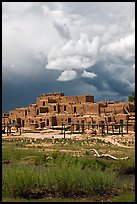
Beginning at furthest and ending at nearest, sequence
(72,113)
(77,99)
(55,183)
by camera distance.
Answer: (77,99) → (72,113) → (55,183)

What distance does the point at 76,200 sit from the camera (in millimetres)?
11203

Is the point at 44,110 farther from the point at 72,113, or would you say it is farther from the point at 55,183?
the point at 55,183

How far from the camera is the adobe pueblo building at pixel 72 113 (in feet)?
161

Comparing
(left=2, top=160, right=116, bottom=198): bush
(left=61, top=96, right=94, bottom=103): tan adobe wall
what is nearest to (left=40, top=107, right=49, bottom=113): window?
(left=61, top=96, right=94, bottom=103): tan adobe wall

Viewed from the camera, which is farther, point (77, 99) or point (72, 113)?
point (77, 99)

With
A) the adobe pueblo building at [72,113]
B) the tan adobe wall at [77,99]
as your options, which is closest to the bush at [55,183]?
the adobe pueblo building at [72,113]

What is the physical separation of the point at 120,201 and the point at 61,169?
88.8 inches

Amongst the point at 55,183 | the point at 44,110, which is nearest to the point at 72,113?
the point at 44,110

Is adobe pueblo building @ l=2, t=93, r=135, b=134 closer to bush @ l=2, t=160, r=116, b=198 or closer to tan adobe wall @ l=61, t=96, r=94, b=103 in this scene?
tan adobe wall @ l=61, t=96, r=94, b=103

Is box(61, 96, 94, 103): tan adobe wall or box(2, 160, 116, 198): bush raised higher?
box(61, 96, 94, 103): tan adobe wall

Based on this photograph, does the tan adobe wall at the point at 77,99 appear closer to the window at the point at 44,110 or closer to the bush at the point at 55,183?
the window at the point at 44,110

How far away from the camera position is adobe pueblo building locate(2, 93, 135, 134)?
161 feet

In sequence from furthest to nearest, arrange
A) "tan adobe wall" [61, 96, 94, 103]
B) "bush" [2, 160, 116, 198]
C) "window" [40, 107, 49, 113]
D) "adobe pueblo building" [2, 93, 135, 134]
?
"window" [40, 107, 49, 113] → "tan adobe wall" [61, 96, 94, 103] → "adobe pueblo building" [2, 93, 135, 134] → "bush" [2, 160, 116, 198]

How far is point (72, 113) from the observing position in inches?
2221
